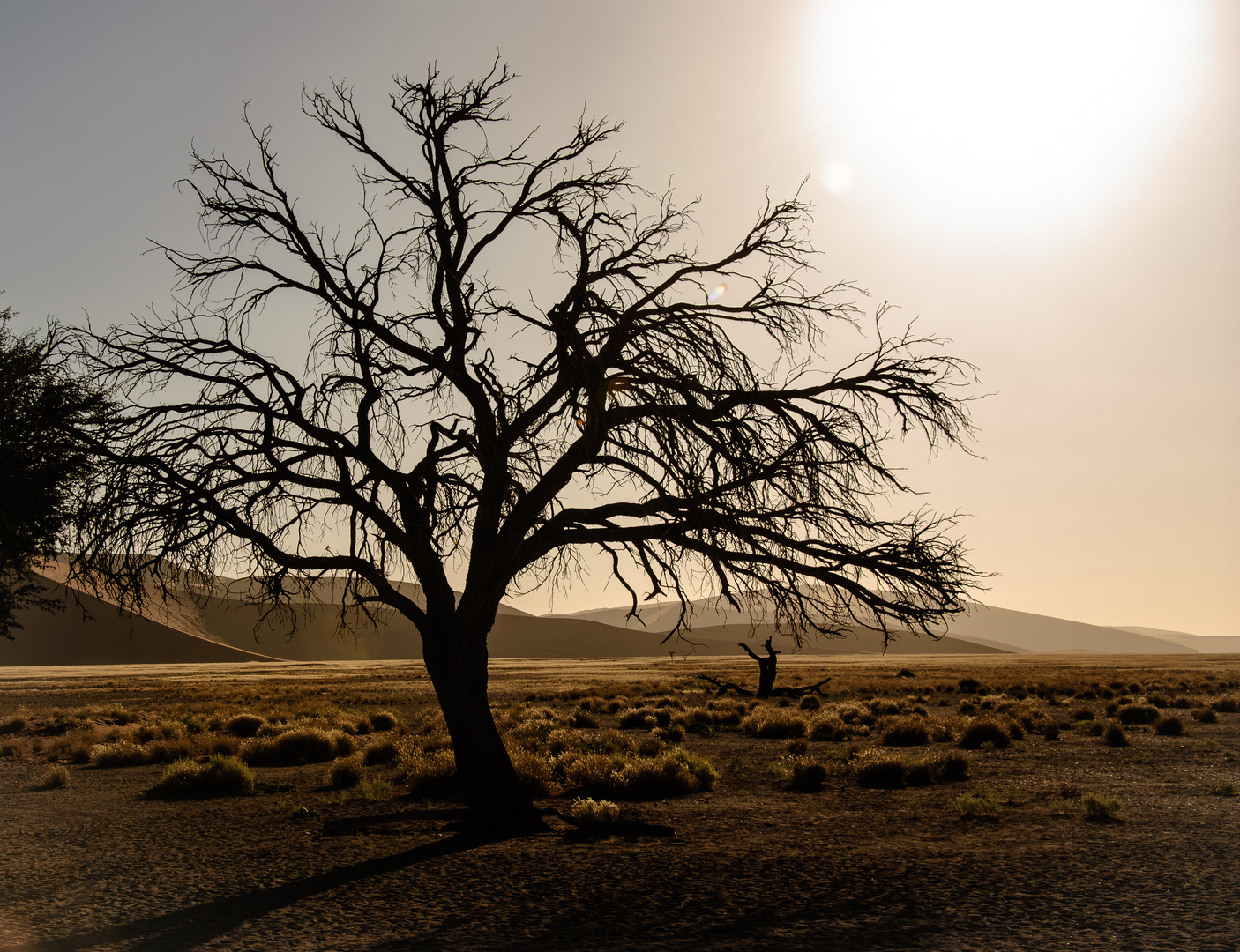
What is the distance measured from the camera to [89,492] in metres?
9.32

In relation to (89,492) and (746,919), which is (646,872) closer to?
(746,919)

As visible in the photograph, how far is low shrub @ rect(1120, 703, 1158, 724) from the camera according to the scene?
2538 cm

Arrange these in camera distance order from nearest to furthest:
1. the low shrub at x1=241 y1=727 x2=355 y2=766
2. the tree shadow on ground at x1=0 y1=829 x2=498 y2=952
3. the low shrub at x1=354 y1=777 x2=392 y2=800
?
1. the tree shadow on ground at x1=0 y1=829 x2=498 y2=952
2. the low shrub at x1=354 y1=777 x2=392 y2=800
3. the low shrub at x1=241 y1=727 x2=355 y2=766

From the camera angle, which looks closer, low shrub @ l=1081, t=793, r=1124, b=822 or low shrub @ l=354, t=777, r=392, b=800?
low shrub @ l=1081, t=793, r=1124, b=822

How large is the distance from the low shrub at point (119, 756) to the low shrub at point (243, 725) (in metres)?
5.08

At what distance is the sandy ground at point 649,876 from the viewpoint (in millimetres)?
6277

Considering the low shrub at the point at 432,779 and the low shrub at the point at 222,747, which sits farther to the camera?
the low shrub at the point at 222,747

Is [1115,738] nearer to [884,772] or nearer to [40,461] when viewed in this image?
[884,772]

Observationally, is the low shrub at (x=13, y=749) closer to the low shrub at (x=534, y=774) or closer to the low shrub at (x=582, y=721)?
the low shrub at (x=582, y=721)

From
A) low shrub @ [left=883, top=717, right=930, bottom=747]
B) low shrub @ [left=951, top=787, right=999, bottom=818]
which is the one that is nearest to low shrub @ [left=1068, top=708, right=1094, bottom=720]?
low shrub @ [left=883, top=717, right=930, bottom=747]

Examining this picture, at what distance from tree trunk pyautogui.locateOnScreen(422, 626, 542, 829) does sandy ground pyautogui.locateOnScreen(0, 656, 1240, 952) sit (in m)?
0.53

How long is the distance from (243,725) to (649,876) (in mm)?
19673

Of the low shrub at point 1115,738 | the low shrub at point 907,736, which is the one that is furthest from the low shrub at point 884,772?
the low shrub at point 1115,738

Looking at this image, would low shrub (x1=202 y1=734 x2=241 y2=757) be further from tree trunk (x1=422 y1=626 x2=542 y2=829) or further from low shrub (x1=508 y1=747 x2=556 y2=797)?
tree trunk (x1=422 y1=626 x2=542 y2=829)
